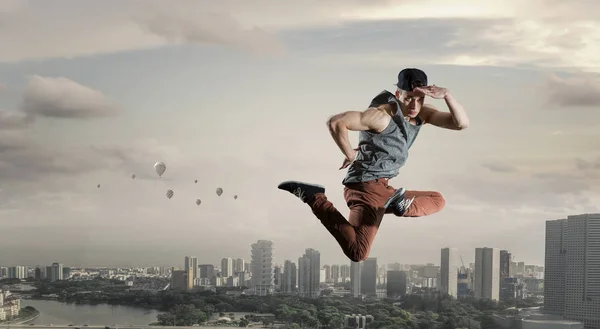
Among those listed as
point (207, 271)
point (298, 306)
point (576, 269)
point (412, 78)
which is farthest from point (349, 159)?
point (576, 269)

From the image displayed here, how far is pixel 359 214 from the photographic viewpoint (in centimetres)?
378

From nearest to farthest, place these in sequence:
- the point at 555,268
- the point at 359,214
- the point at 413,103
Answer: the point at 413,103 < the point at 359,214 < the point at 555,268

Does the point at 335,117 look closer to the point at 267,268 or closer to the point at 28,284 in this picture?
the point at 267,268

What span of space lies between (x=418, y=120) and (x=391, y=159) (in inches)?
7.8

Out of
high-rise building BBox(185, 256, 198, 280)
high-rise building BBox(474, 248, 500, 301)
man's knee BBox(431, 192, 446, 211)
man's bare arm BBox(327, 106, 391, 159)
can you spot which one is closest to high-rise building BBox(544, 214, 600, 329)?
high-rise building BBox(474, 248, 500, 301)

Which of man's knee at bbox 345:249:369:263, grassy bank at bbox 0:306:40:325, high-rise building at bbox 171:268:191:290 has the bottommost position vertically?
grassy bank at bbox 0:306:40:325

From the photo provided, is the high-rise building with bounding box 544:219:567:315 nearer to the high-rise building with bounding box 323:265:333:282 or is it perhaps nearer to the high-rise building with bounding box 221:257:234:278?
the high-rise building with bounding box 323:265:333:282

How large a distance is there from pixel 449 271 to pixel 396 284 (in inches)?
23.1

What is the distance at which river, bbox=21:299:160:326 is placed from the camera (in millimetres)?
10648

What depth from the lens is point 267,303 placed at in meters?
10.1

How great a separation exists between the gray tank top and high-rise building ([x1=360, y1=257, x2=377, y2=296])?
5.04 metres

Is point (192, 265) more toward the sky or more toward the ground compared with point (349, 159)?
more toward the ground

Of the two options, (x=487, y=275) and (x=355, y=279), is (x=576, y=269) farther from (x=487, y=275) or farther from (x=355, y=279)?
(x=355, y=279)

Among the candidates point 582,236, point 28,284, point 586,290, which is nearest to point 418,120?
point 28,284
